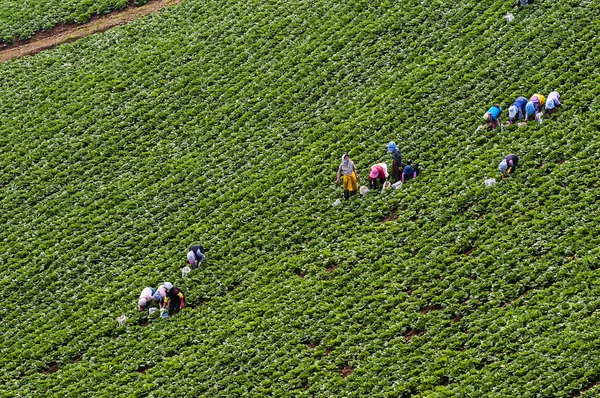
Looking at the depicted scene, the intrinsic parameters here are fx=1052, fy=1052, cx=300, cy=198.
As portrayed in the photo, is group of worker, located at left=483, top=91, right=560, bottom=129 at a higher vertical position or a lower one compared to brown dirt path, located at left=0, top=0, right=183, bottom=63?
lower

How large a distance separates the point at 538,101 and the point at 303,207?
444 inches

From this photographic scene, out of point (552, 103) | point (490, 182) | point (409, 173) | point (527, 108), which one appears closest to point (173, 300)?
point (409, 173)

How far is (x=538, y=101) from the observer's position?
151 ft

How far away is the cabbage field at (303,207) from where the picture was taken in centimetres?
3794

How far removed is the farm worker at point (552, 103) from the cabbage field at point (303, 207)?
1.01 feet

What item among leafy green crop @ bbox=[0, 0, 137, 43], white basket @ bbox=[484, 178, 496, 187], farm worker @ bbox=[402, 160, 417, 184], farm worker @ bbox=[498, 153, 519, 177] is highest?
leafy green crop @ bbox=[0, 0, 137, 43]

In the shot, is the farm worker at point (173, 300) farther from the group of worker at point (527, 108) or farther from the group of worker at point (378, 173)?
the group of worker at point (527, 108)

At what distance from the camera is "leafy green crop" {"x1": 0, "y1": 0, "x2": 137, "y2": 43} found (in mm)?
64250

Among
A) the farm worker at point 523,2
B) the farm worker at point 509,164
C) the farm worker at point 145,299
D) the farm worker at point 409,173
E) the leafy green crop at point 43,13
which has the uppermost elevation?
the leafy green crop at point 43,13

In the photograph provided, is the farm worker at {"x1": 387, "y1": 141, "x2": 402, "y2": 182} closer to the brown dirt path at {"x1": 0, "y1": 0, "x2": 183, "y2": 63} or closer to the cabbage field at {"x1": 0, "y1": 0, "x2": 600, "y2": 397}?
the cabbage field at {"x1": 0, "y1": 0, "x2": 600, "y2": 397}

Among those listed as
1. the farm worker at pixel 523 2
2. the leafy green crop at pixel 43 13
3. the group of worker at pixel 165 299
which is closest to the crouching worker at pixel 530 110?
the farm worker at pixel 523 2

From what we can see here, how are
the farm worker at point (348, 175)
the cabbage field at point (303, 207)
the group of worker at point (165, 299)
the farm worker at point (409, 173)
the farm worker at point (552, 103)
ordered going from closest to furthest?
1. the cabbage field at point (303, 207)
2. the group of worker at point (165, 299)
3. the farm worker at point (348, 175)
4. the farm worker at point (409, 173)
5. the farm worker at point (552, 103)

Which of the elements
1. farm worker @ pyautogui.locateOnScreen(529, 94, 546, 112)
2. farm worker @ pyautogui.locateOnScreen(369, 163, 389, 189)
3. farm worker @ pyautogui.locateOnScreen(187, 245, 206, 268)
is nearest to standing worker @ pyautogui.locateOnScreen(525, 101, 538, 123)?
farm worker @ pyautogui.locateOnScreen(529, 94, 546, 112)

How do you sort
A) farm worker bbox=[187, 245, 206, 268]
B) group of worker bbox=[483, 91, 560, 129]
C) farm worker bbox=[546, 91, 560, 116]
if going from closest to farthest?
farm worker bbox=[187, 245, 206, 268] < farm worker bbox=[546, 91, 560, 116] < group of worker bbox=[483, 91, 560, 129]
